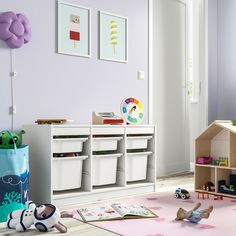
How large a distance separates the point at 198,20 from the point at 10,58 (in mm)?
2560

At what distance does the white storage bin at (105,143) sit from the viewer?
9.21 ft

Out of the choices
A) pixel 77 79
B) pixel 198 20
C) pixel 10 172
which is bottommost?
pixel 10 172

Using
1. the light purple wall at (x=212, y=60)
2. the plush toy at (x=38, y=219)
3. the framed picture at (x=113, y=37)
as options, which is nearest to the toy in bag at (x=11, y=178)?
the plush toy at (x=38, y=219)

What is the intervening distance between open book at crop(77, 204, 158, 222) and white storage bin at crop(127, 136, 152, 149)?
699 millimetres

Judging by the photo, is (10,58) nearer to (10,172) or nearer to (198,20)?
(10,172)

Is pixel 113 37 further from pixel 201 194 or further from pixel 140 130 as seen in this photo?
pixel 201 194

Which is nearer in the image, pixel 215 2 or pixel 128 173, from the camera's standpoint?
pixel 128 173

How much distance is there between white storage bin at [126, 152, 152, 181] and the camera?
303 centimetres

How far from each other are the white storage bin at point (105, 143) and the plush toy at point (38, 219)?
2.77 ft

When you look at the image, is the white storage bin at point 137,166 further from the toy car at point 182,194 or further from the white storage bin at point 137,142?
the toy car at point 182,194

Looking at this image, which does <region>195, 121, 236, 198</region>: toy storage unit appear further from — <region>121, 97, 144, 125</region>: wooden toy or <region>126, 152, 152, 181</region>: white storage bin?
<region>121, 97, 144, 125</region>: wooden toy

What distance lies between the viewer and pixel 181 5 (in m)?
4.28

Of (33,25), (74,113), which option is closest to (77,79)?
(74,113)

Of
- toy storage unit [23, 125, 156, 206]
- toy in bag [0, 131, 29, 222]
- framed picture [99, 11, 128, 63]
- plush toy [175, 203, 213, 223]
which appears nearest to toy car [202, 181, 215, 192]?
toy storage unit [23, 125, 156, 206]
